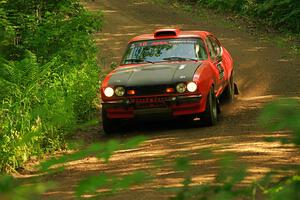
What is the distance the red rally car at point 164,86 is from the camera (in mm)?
9312

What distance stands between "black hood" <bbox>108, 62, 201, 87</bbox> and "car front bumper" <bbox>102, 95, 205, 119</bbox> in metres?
0.26

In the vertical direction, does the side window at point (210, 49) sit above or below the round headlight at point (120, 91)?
above

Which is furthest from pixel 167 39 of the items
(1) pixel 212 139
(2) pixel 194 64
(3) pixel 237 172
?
(3) pixel 237 172

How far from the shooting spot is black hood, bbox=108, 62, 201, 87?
9.30 m

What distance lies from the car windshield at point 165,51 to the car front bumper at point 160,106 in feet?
3.81

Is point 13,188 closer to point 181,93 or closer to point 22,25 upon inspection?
point 181,93

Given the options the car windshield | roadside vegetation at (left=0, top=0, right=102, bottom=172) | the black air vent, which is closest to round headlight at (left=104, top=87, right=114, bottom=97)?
roadside vegetation at (left=0, top=0, right=102, bottom=172)

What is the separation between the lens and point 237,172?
1782 millimetres

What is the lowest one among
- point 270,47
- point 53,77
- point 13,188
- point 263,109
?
point 270,47

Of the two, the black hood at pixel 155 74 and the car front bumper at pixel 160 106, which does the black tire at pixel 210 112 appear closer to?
the car front bumper at pixel 160 106

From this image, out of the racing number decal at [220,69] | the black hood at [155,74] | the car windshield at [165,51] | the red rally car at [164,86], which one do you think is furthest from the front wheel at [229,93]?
the black hood at [155,74]

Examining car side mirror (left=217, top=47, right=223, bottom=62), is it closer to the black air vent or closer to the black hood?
the black air vent

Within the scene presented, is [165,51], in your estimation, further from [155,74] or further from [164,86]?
[164,86]

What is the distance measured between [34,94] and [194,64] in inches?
105
